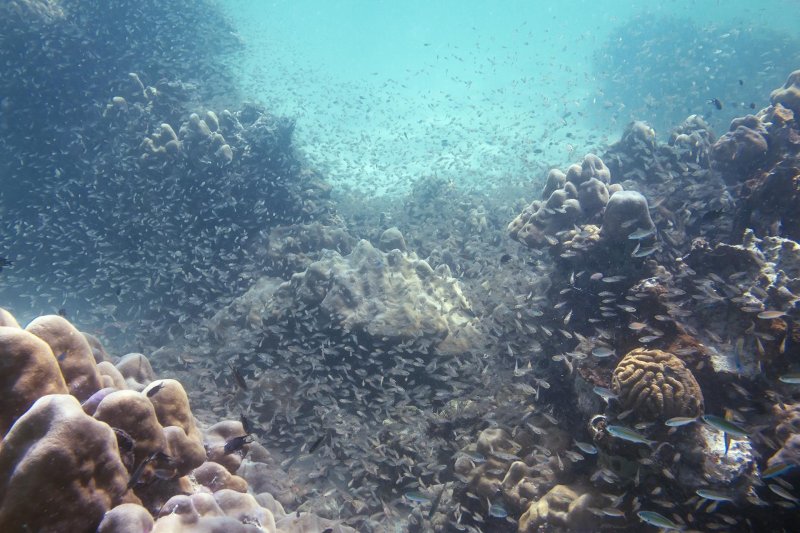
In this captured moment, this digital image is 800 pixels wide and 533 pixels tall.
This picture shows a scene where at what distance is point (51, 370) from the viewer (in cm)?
307

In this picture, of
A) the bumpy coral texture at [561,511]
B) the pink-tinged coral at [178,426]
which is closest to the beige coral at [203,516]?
the pink-tinged coral at [178,426]

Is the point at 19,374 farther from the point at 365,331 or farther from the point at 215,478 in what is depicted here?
the point at 365,331

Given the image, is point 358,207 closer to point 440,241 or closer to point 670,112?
point 440,241

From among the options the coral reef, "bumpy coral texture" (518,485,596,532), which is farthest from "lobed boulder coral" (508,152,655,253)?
"bumpy coral texture" (518,485,596,532)

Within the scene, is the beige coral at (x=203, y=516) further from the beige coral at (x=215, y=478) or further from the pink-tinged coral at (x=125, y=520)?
the beige coral at (x=215, y=478)

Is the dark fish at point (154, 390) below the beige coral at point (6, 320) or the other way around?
below

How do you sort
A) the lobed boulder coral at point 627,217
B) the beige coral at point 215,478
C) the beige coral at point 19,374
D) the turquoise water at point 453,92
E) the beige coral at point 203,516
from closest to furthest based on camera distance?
the beige coral at point 19,374
the beige coral at point 203,516
the beige coral at point 215,478
the lobed boulder coral at point 627,217
the turquoise water at point 453,92

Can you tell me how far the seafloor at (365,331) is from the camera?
3725 millimetres

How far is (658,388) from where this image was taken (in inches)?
213

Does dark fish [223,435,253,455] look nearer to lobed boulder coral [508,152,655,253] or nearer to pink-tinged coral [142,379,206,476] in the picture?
pink-tinged coral [142,379,206,476]

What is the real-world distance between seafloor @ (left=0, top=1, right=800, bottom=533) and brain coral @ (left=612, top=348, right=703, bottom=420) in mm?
34

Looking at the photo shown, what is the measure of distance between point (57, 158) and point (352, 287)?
1413 cm

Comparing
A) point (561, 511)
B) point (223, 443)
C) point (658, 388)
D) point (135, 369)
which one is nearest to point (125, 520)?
point (223, 443)

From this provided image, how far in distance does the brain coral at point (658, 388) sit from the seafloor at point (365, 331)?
0.11 ft
